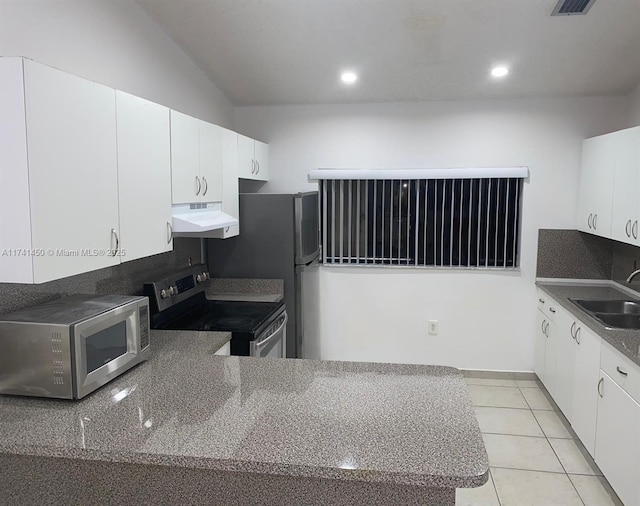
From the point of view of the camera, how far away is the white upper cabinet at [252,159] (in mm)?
3805

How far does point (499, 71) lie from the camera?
3773 mm

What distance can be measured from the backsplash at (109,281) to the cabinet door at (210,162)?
59 cm

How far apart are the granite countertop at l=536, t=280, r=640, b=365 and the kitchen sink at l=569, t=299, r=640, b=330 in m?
0.07

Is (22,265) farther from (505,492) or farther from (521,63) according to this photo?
(521,63)

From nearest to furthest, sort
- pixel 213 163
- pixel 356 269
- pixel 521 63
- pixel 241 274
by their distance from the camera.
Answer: pixel 213 163 → pixel 521 63 → pixel 241 274 → pixel 356 269

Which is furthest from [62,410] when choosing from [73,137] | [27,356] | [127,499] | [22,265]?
[73,137]

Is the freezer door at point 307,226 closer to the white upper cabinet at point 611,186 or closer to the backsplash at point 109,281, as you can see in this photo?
the backsplash at point 109,281

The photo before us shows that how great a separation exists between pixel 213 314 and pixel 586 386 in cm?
238

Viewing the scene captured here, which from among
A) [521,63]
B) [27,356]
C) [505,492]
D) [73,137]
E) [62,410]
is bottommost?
[505,492]

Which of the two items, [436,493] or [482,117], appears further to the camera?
[482,117]

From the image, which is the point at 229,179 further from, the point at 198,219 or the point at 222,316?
the point at 222,316

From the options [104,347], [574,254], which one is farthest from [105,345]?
[574,254]

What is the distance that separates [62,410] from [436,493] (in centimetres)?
129

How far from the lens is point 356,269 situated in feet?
15.2
